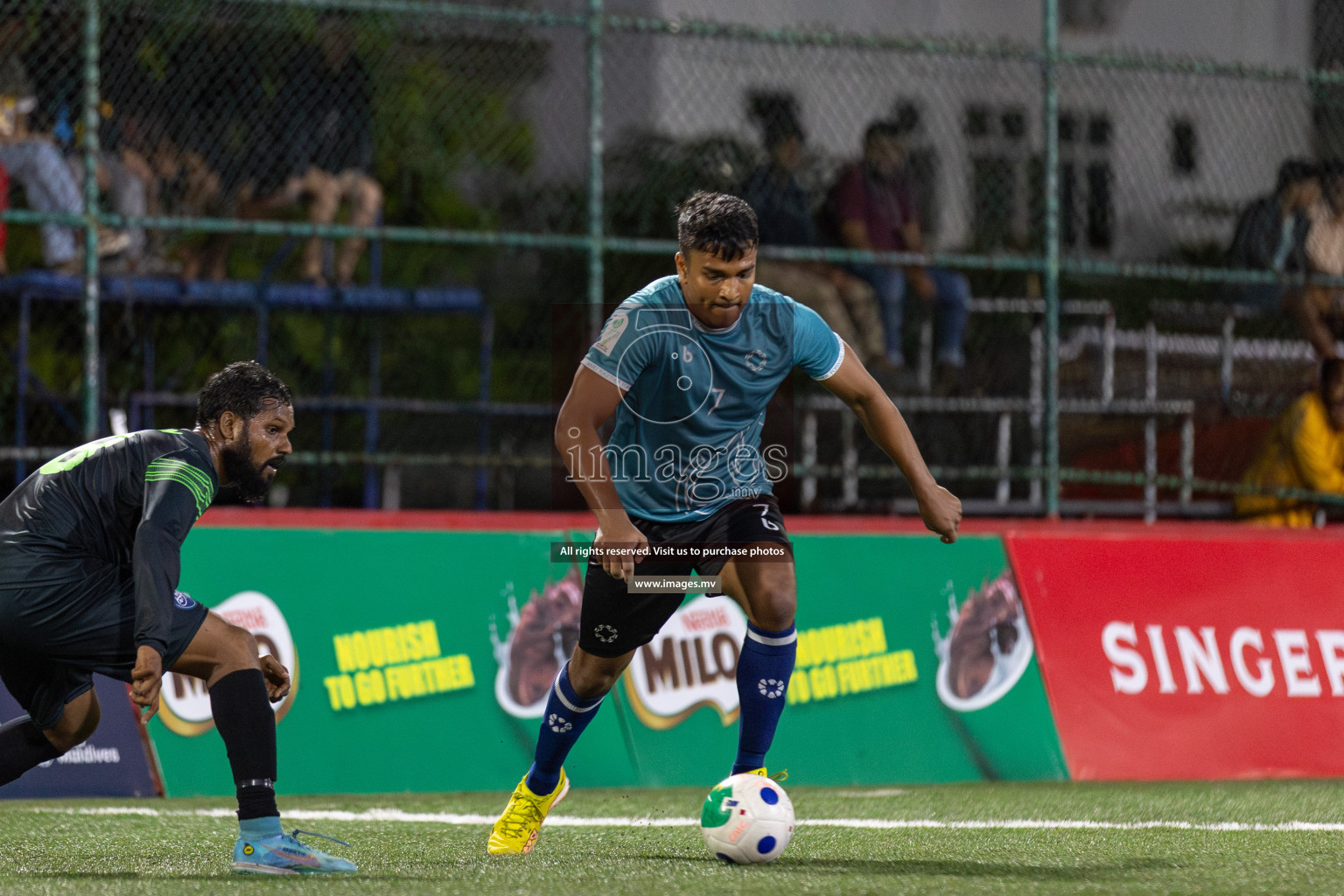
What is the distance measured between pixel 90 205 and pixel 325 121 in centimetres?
181

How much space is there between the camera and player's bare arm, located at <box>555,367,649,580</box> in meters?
4.98

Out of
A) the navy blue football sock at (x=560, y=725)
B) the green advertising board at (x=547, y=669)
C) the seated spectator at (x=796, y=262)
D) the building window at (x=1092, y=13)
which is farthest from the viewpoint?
the building window at (x=1092, y=13)

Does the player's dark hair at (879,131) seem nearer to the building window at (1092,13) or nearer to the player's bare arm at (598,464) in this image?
the player's bare arm at (598,464)

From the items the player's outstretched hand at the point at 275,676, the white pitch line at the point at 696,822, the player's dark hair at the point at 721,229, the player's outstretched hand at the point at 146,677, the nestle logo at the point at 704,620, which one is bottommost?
the white pitch line at the point at 696,822

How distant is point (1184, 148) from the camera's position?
13141mm

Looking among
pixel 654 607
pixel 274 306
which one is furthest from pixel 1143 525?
pixel 274 306

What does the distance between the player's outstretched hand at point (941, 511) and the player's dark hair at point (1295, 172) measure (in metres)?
5.91

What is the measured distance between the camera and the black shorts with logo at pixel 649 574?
17.3ft

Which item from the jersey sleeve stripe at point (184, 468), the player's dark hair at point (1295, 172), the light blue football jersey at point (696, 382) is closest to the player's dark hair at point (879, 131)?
the player's dark hair at point (1295, 172)

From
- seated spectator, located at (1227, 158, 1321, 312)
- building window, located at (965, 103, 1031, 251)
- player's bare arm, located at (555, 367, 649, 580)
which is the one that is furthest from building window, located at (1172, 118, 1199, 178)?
player's bare arm, located at (555, 367, 649, 580)

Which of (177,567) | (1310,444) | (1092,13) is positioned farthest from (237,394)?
(1092,13)

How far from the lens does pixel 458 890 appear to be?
429 centimetres

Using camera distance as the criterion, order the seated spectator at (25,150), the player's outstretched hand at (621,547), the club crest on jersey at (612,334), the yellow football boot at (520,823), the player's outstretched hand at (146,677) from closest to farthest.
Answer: the player's outstretched hand at (146,677)
the player's outstretched hand at (621,547)
the club crest on jersey at (612,334)
the yellow football boot at (520,823)
the seated spectator at (25,150)

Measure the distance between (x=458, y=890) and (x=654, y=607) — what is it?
4.24 ft
